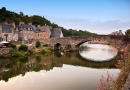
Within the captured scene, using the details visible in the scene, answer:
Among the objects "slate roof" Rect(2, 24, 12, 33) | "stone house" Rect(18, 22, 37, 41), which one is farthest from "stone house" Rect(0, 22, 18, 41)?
"stone house" Rect(18, 22, 37, 41)

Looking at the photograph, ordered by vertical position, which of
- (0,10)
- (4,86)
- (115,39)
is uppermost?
(0,10)

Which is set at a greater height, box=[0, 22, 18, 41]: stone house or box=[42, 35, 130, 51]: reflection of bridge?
box=[0, 22, 18, 41]: stone house

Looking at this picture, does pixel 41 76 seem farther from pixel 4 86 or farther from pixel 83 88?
pixel 83 88

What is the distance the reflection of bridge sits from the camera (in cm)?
3351

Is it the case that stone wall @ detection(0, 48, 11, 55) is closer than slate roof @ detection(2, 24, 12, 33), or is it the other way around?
stone wall @ detection(0, 48, 11, 55)

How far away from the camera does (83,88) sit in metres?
13.7

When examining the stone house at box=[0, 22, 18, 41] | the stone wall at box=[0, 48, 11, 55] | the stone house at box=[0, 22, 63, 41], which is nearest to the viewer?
the stone wall at box=[0, 48, 11, 55]

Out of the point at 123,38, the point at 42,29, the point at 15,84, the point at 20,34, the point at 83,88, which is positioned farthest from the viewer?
the point at 42,29

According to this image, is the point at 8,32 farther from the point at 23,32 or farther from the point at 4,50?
the point at 4,50

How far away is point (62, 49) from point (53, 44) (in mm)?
2475

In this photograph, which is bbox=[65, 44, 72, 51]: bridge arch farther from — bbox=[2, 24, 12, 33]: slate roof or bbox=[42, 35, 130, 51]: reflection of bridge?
bbox=[2, 24, 12, 33]: slate roof

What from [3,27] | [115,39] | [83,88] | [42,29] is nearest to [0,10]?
[42,29]

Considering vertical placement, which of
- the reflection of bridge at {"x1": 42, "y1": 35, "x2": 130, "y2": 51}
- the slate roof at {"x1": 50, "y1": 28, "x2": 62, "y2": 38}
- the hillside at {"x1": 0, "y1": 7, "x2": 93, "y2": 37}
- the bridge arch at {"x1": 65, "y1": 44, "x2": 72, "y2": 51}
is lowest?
the bridge arch at {"x1": 65, "y1": 44, "x2": 72, "y2": 51}

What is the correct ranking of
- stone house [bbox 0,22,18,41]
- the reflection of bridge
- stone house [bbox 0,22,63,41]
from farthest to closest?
stone house [bbox 0,22,63,41] < stone house [bbox 0,22,18,41] < the reflection of bridge
